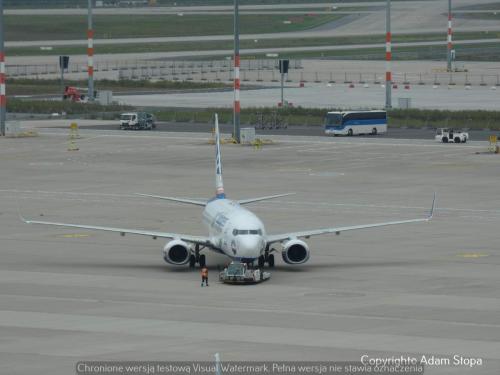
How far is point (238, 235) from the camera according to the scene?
58469mm

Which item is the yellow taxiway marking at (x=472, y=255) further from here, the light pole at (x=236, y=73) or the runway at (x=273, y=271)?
the light pole at (x=236, y=73)

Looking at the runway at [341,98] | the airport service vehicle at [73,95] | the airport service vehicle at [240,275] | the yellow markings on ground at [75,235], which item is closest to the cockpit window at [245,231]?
the airport service vehicle at [240,275]

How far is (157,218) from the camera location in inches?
3189

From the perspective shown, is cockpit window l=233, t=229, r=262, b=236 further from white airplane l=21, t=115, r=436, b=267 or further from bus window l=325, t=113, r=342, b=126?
bus window l=325, t=113, r=342, b=126

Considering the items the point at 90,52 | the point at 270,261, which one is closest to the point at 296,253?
the point at 270,261

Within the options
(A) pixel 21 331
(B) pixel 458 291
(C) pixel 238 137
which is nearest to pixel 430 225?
(B) pixel 458 291

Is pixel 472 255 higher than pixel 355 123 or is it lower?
lower

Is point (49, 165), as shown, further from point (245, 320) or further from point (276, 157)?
point (245, 320)

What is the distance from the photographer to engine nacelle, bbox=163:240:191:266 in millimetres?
61438

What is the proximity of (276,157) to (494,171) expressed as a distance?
787 inches

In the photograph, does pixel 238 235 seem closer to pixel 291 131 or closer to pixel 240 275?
pixel 240 275

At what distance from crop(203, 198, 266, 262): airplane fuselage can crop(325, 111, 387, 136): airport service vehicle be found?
2957 inches

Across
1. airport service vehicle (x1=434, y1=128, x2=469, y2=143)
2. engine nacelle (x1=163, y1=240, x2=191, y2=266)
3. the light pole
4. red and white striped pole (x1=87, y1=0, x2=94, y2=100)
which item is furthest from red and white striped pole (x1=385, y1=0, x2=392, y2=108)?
engine nacelle (x1=163, y1=240, x2=191, y2=266)

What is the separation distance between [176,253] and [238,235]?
418cm
